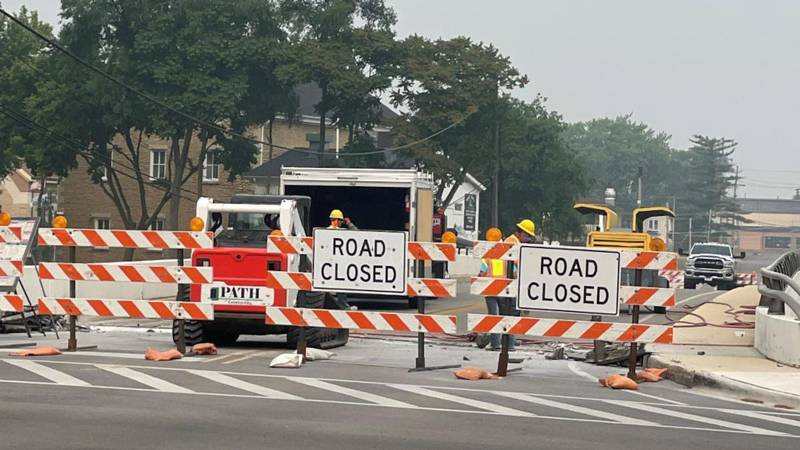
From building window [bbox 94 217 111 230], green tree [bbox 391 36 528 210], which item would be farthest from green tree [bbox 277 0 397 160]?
building window [bbox 94 217 111 230]

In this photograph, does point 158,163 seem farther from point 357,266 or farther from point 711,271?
point 357,266

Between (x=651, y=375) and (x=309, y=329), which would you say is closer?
(x=651, y=375)

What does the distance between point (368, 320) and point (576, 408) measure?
4.19m

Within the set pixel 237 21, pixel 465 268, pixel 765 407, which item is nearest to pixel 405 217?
pixel 765 407

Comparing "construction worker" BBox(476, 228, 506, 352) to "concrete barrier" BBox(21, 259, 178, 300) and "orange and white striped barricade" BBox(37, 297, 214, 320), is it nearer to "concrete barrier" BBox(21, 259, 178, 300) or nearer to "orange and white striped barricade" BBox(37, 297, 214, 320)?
"orange and white striped barricade" BBox(37, 297, 214, 320)

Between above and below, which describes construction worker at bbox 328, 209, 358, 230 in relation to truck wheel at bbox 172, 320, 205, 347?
above

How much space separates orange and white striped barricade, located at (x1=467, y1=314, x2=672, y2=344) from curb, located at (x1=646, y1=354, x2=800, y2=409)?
0.60 metres

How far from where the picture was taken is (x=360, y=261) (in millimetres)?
16656

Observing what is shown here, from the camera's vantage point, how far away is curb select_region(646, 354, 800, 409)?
47.6 feet

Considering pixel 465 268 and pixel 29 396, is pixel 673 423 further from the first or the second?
pixel 465 268

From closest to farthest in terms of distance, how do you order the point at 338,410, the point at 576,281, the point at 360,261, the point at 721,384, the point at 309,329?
the point at 338,410, the point at 721,384, the point at 576,281, the point at 360,261, the point at 309,329

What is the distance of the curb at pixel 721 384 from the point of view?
1451 cm

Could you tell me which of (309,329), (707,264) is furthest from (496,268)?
(707,264)

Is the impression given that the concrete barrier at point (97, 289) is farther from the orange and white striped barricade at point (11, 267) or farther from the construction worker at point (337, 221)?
the orange and white striped barricade at point (11, 267)
